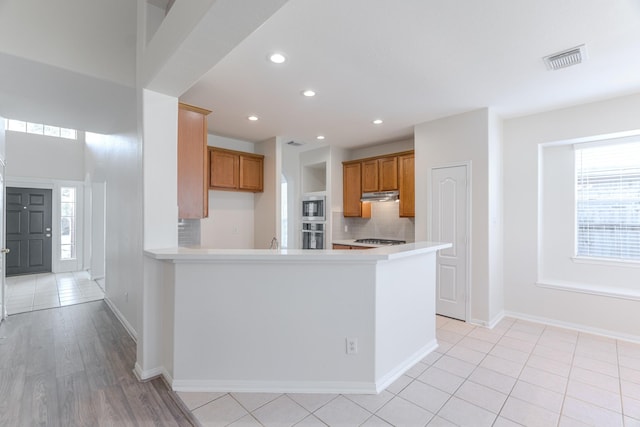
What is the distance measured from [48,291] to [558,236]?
313 inches

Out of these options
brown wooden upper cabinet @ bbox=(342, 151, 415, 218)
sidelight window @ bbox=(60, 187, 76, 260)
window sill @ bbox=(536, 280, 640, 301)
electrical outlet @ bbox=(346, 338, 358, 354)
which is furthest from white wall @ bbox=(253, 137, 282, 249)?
sidelight window @ bbox=(60, 187, 76, 260)

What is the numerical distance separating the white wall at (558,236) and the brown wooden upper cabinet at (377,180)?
1.29 m

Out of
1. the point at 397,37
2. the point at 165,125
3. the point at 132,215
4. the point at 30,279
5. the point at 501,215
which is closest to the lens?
the point at 397,37

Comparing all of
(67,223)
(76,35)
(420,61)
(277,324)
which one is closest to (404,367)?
(277,324)

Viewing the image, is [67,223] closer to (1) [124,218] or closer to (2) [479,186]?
(1) [124,218]

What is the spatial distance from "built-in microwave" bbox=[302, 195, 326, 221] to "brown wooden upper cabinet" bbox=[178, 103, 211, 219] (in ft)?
9.02

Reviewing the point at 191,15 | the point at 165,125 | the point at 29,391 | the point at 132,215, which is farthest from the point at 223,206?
the point at 191,15

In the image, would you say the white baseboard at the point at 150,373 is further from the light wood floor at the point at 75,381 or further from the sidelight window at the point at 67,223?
the sidelight window at the point at 67,223

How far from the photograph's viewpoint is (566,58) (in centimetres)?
252

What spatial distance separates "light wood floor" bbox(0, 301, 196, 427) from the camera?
201 centimetres

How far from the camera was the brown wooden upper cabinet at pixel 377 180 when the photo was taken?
4.75 metres

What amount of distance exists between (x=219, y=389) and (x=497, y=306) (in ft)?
11.4

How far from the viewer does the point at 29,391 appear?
230cm

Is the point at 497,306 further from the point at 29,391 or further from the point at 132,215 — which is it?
the point at 29,391
